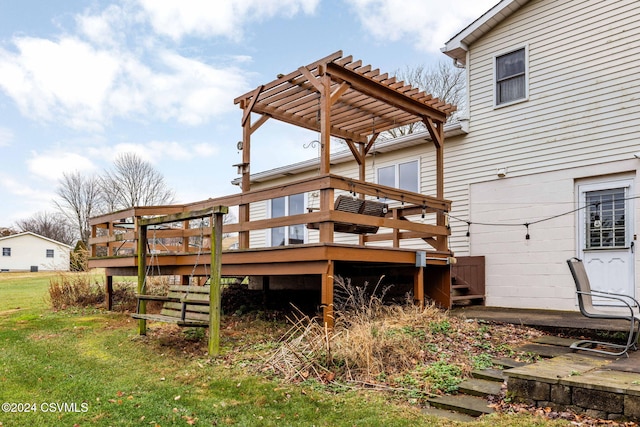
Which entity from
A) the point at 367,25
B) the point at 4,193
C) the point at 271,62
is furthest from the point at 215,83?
the point at 4,193

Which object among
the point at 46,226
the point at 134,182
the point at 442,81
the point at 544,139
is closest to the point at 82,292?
the point at 544,139

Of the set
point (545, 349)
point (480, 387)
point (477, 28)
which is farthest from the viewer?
point (477, 28)

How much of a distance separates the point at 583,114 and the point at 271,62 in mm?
10241

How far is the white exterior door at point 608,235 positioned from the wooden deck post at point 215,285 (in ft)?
19.0

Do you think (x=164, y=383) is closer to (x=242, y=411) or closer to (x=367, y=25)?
(x=242, y=411)

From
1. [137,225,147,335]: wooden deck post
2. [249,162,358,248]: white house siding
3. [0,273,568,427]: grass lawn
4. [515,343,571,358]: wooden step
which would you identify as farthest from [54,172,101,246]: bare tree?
[515,343,571,358]: wooden step

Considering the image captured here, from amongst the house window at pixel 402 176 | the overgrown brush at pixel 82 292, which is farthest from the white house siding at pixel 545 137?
the overgrown brush at pixel 82 292

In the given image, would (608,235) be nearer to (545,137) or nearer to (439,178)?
(545,137)

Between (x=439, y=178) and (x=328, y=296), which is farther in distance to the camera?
(x=439, y=178)

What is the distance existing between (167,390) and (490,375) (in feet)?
9.52

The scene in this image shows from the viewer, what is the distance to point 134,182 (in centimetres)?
3522

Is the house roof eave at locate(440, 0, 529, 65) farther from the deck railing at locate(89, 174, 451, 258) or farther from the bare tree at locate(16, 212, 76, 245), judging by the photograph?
the bare tree at locate(16, 212, 76, 245)

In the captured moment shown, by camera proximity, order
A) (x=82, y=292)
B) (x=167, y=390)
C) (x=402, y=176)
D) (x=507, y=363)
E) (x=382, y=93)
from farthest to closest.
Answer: (x=402, y=176), (x=82, y=292), (x=382, y=93), (x=507, y=363), (x=167, y=390)

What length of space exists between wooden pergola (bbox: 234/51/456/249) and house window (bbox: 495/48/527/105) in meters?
1.50
